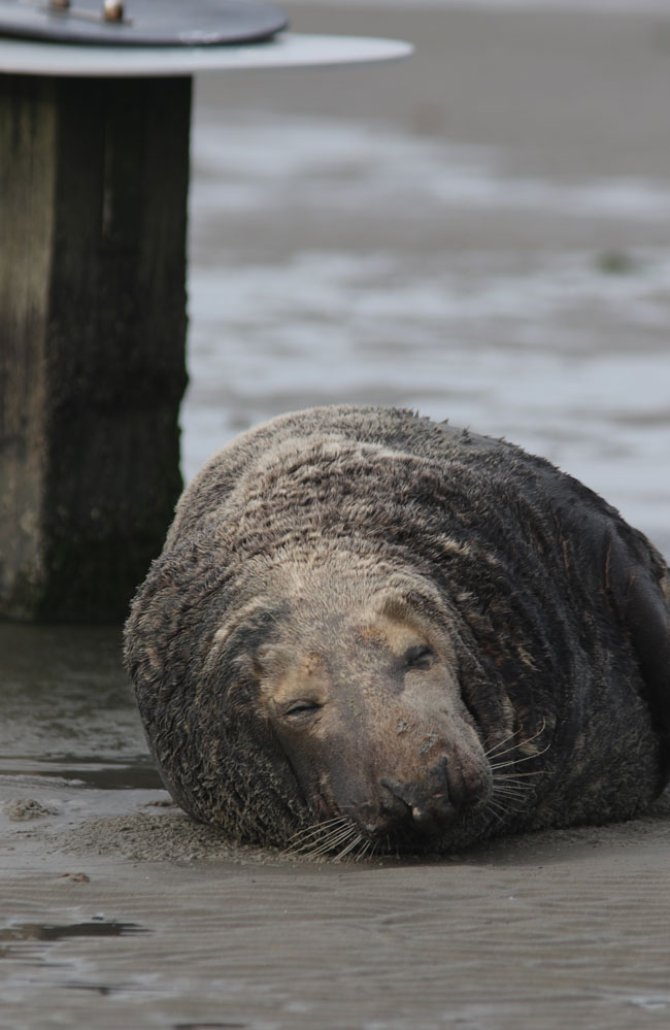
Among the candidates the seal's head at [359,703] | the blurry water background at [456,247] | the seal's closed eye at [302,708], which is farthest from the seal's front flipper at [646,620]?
the blurry water background at [456,247]

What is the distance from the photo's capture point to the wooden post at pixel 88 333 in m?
7.75

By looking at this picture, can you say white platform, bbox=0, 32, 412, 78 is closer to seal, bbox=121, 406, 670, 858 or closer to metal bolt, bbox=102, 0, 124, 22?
metal bolt, bbox=102, 0, 124, 22

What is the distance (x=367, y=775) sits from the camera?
467 centimetres

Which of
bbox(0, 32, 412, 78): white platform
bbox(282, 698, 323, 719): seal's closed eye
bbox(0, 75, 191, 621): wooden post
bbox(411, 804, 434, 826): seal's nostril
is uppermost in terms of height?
bbox(0, 32, 412, 78): white platform

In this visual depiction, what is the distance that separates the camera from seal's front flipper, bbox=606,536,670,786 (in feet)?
19.2

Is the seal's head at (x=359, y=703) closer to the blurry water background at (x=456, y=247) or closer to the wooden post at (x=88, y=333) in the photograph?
the wooden post at (x=88, y=333)

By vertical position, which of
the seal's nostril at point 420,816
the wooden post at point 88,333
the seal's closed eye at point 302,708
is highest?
the wooden post at point 88,333

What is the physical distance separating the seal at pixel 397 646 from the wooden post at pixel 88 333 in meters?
1.77

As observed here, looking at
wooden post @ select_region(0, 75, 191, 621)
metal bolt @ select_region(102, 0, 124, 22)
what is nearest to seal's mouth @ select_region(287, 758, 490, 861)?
wooden post @ select_region(0, 75, 191, 621)

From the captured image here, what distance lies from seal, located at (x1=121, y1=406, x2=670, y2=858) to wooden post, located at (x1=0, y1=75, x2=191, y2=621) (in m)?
1.77

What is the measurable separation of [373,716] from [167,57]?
3.73 m

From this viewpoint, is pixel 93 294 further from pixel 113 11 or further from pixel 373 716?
pixel 373 716

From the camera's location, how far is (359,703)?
15.5ft

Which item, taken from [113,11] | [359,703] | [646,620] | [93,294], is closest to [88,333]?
[93,294]
